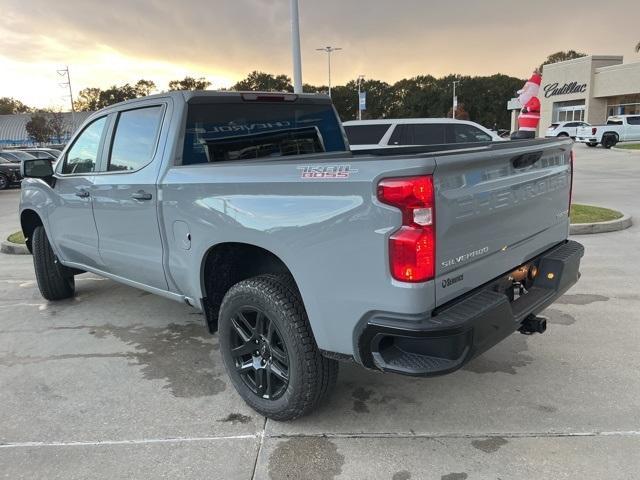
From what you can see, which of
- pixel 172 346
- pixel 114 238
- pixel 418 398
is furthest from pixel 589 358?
pixel 114 238

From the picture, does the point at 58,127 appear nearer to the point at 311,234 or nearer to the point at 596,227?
the point at 596,227

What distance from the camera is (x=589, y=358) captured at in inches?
151

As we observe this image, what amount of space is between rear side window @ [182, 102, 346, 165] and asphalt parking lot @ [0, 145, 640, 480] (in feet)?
5.34

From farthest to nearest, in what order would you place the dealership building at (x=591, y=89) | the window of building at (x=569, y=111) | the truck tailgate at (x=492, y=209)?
1. the window of building at (x=569, y=111)
2. the dealership building at (x=591, y=89)
3. the truck tailgate at (x=492, y=209)

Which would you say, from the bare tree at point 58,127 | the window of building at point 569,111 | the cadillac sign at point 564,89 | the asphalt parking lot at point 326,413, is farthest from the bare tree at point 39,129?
the asphalt parking lot at point 326,413

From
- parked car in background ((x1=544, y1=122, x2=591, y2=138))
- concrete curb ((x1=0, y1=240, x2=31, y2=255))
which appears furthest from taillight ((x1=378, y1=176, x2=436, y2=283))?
parked car in background ((x1=544, y1=122, x2=591, y2=138))

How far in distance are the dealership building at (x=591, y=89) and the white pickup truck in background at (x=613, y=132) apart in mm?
12755

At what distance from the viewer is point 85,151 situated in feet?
15.1

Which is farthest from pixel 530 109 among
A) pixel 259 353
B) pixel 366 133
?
pixel 259 353

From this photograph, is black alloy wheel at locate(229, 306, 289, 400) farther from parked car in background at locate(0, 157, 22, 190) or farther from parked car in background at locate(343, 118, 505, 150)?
parked car in background at locate(0, 157, 22, 190)

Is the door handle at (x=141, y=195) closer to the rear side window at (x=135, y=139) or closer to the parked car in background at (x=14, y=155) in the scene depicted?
the rear side window at (x=135, y=139)

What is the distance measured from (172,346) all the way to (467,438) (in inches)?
99.0

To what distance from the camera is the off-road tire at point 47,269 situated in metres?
5.42

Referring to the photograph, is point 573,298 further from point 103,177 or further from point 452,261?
point 103,177
